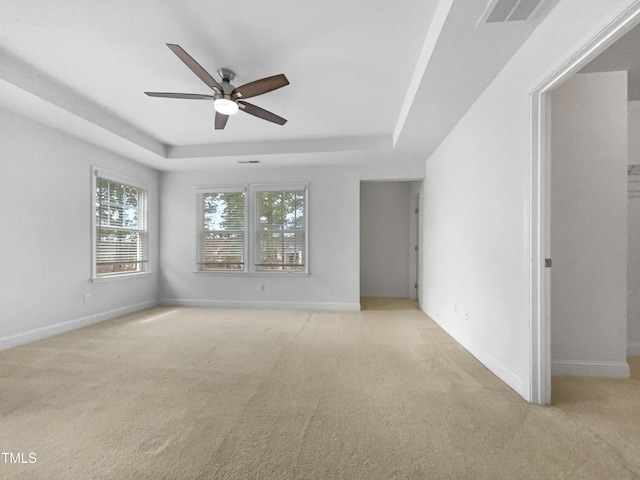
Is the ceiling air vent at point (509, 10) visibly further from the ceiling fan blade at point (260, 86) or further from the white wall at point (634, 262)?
the white wall at point (634, 262)

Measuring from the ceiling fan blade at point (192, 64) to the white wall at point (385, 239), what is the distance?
14.0ft

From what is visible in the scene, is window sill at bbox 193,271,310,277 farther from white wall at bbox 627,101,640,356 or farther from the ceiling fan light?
white wall at bbox 627,101,640,356

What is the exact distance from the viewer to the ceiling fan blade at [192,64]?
187 centimetres

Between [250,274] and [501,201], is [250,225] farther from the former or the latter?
[501,201]

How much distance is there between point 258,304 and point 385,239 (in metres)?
3.07

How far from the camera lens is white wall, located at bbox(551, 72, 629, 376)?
2262mm

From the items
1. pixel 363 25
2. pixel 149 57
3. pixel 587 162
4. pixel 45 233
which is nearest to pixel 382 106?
pixel 363 25

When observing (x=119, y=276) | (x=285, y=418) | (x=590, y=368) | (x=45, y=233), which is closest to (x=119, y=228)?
(x=119, y=276)

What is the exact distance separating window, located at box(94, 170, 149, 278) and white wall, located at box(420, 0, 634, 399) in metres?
4.78

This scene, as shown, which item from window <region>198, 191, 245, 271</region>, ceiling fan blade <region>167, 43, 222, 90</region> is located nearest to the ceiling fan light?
ceiling fan blade <region>167, 43, 222, 90</region>

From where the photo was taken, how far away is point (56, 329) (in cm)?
340

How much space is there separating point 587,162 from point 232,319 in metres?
4.33

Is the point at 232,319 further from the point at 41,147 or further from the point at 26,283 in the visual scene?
the point at 41,147

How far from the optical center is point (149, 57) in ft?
7.82
